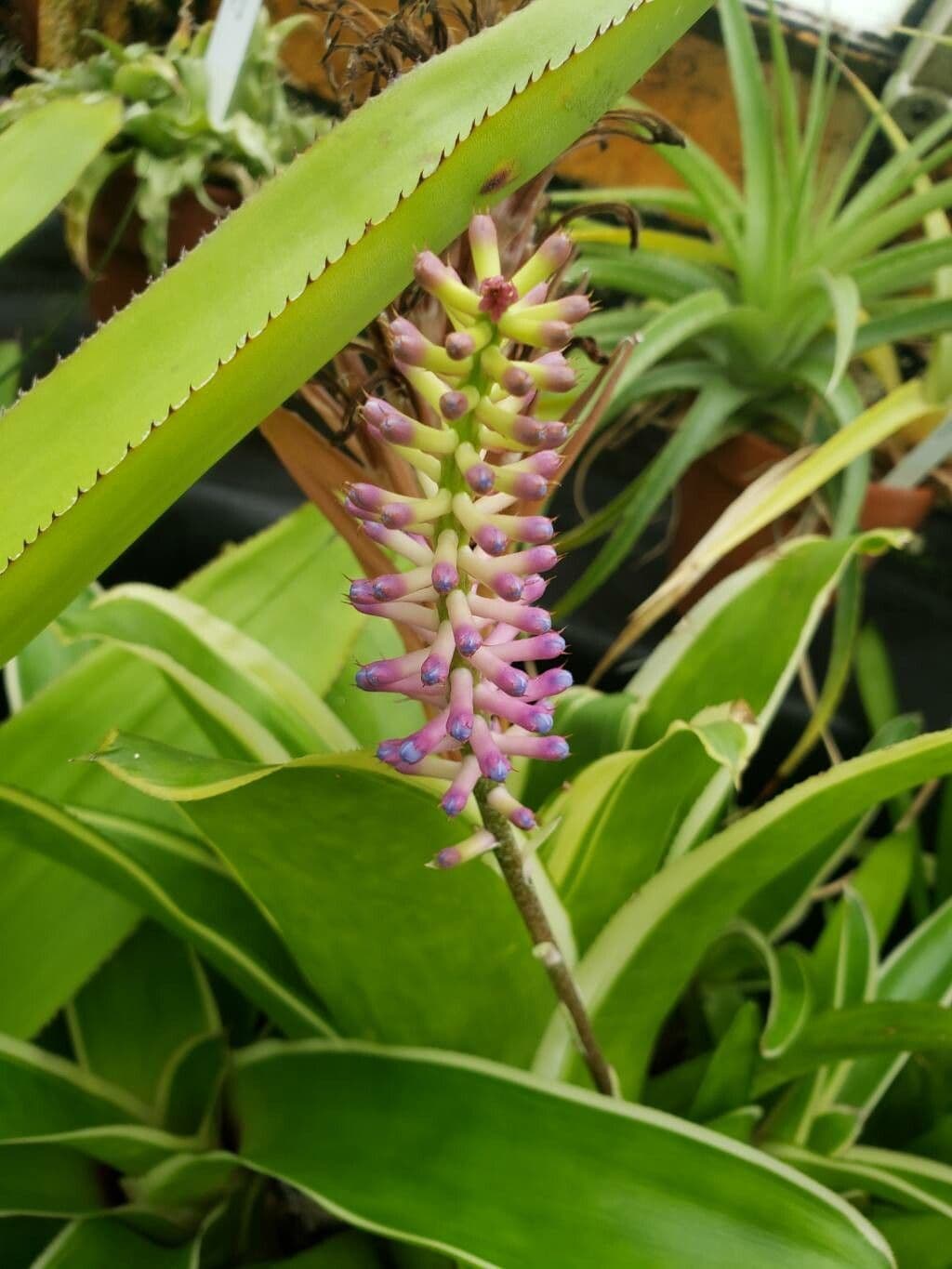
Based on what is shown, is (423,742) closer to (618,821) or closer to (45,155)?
(618,821)

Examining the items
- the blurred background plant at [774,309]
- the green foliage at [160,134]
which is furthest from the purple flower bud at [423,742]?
the green foliage at [160,134]

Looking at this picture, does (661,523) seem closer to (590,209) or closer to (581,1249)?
(590,209)

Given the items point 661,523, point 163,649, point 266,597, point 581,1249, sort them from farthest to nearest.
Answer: point 661,523 < point 266,597 < point 163,649 < point 581,1249

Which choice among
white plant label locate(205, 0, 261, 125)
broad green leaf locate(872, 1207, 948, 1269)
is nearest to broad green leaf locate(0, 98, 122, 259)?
white plant label locate(205, 0, 261, 125)

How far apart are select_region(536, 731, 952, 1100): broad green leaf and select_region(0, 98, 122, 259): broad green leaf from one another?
0.40 metres

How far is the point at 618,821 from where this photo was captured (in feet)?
1.32

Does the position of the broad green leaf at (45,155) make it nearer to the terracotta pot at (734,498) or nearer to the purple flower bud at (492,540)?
the purple flower bud at (492,540)

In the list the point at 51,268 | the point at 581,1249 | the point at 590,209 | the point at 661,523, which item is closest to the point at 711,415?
the point at 661,523

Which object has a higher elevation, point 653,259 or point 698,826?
point 653,259

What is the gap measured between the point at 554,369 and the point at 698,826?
0.30m

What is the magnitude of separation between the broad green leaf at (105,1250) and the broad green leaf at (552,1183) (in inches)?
4.5

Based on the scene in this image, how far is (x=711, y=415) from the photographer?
679mm

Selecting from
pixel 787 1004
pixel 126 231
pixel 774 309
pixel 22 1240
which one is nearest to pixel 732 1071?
pixel 787 1004

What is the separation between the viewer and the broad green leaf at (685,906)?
1.18 ft
